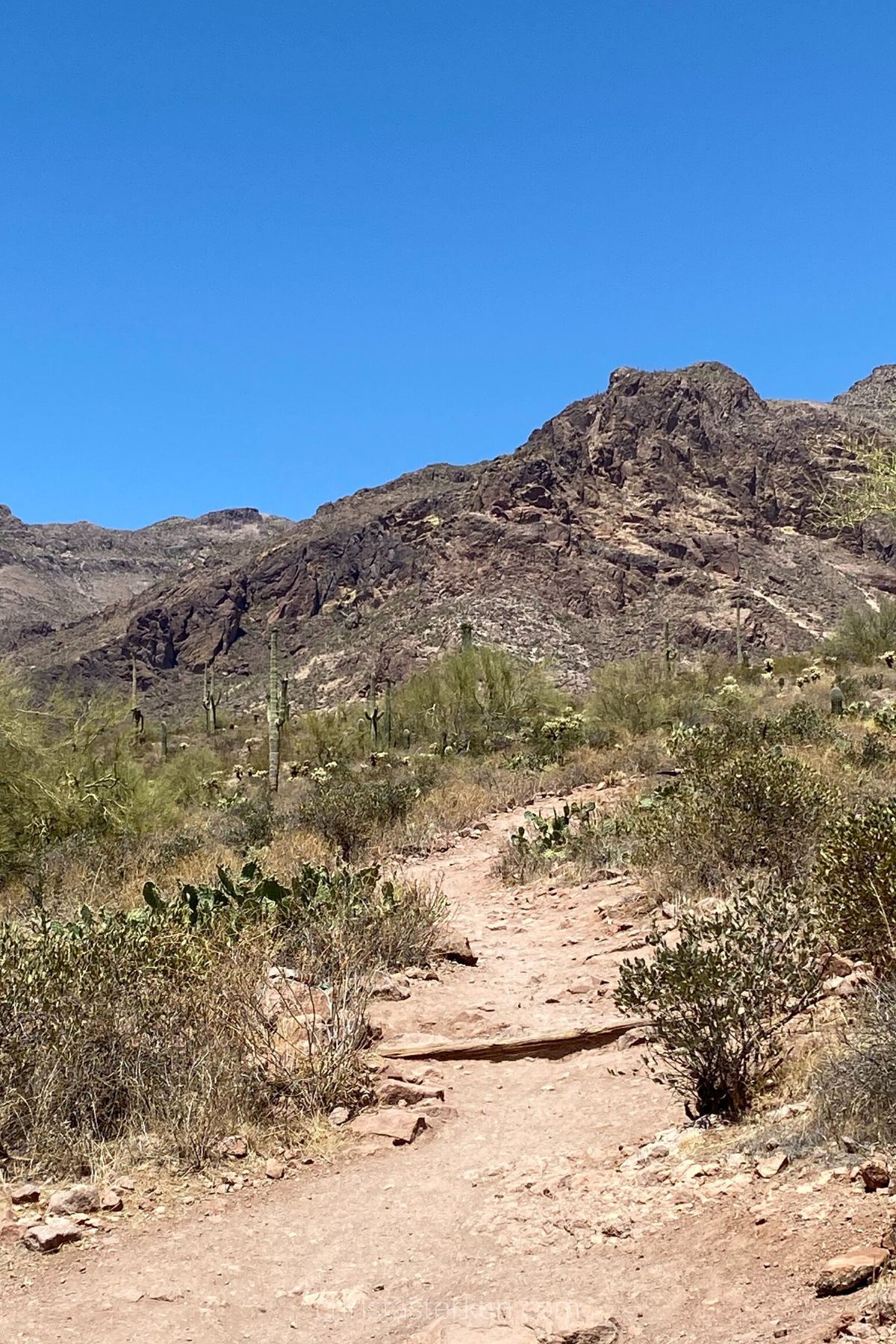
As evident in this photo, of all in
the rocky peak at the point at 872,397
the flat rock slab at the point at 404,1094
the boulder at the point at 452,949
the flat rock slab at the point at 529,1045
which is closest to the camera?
the flat rock slab at the point at 404,1094

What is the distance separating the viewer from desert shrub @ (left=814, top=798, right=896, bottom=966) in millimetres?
4500

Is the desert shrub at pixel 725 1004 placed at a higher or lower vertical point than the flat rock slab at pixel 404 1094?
higher

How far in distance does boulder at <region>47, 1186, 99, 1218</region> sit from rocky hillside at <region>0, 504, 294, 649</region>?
12191 cm

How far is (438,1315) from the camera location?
9.12ft

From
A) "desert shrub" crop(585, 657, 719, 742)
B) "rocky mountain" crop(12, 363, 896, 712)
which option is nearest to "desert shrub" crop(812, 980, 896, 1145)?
→ "desert shrub" crop(585, 657, 719, 742)

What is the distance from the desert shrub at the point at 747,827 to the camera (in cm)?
734

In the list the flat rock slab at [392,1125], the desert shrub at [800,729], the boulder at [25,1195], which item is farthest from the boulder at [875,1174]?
the desert shrub at [800,729]

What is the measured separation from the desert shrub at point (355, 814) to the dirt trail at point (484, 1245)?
23.0ft

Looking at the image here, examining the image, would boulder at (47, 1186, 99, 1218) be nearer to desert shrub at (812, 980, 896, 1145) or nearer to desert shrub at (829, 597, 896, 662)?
desert shrub at (812, 980, 896, 1145)

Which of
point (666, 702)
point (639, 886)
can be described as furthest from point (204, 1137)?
point (666, 702)

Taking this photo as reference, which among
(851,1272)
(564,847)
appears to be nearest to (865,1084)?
(851,1272)

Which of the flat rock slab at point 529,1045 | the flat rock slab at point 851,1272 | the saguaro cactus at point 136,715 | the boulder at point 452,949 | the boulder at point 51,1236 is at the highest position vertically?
the saguaro cactus at point 136,715

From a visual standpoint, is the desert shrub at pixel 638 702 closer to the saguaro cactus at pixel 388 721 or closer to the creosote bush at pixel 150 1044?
the saguaro cactus at pixel 388 721

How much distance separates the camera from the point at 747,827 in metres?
7.45
